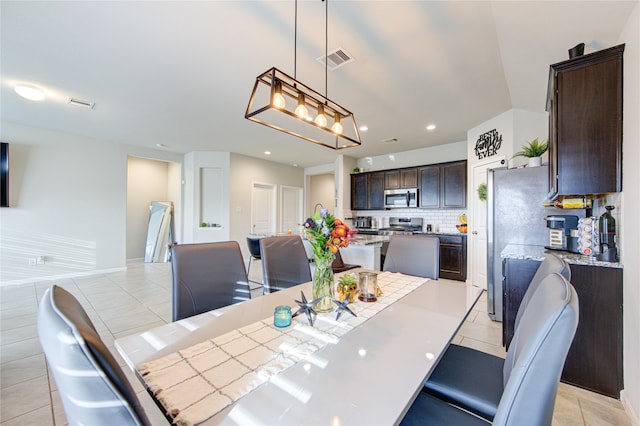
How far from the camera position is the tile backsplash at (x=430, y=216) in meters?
5.42

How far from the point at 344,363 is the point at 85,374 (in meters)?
0.68

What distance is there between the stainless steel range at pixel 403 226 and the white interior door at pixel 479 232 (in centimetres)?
135

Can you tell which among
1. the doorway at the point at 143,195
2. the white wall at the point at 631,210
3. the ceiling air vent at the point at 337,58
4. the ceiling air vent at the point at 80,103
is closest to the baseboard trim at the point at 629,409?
the white wall at the point at 631,210

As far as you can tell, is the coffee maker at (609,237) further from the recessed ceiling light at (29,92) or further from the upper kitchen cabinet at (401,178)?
the recessed ceiling light at (29,92)

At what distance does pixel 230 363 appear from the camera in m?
0.87

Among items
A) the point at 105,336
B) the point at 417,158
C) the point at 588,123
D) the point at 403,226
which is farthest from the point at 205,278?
the point at 417,158

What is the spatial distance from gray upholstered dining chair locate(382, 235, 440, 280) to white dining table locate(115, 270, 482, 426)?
2.35ft

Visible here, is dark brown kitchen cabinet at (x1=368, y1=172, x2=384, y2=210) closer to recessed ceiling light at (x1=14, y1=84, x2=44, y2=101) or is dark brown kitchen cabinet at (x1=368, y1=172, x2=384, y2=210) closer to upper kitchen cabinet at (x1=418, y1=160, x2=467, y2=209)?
upper kitchen cabinet at (x1=418, y1=160, x2=467, y2=209)

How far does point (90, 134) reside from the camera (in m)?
4.98

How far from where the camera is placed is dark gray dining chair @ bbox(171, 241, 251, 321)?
59.4 inches

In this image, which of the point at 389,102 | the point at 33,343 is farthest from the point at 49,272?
the point at 389,102

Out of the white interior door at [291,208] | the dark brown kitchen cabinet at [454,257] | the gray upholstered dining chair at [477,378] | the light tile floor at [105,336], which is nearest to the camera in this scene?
the gray upholstered dining chair at [477,378]

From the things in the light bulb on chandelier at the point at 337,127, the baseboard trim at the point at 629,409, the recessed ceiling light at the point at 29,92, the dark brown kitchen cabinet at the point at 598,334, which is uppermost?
the recessed ceiling light at the point at 29,92

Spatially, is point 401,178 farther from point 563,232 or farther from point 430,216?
point 563,232
